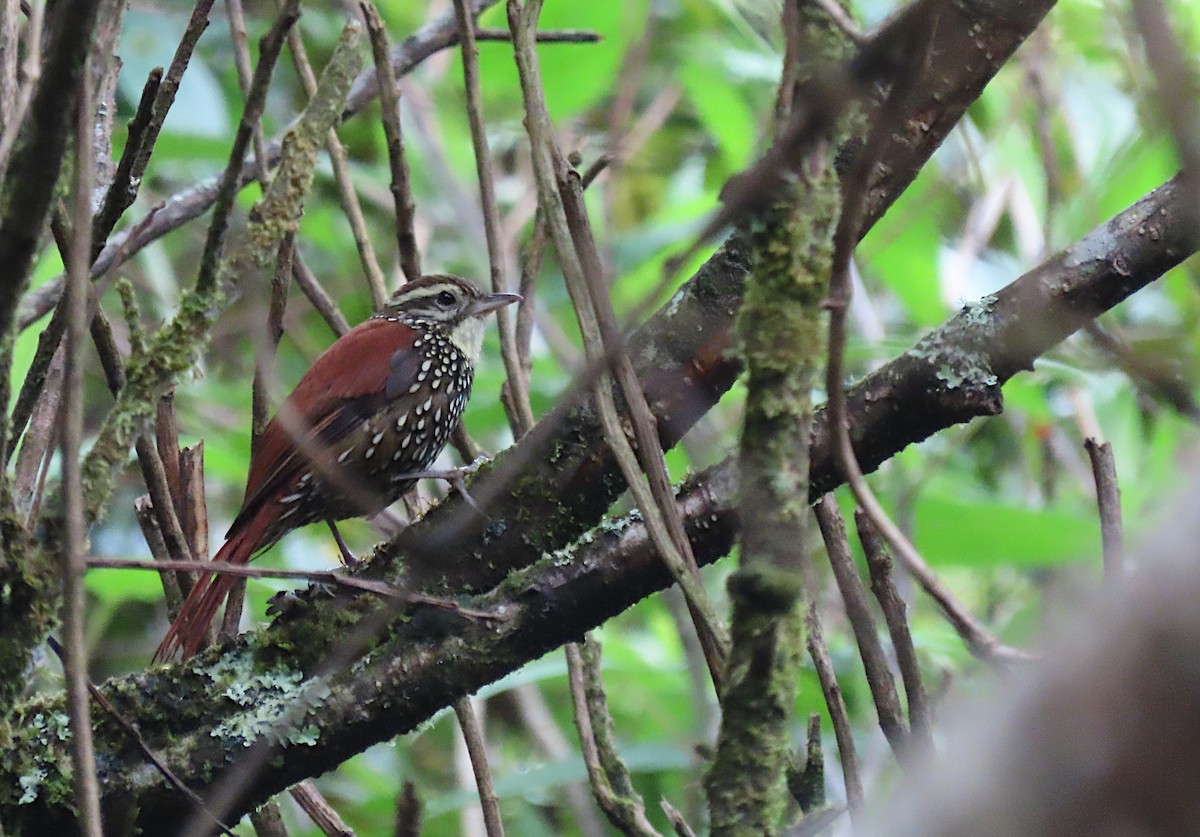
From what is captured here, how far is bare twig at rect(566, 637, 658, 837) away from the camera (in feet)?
7.76

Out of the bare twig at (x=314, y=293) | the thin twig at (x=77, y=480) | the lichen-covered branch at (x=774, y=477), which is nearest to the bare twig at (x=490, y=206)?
the bare twig at (x=314, y=293)

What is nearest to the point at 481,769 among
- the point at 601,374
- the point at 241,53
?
the point at 601,374

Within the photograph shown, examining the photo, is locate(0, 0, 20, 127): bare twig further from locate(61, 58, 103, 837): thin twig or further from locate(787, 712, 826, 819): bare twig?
locate(787, 712, 826, 819): bare twig

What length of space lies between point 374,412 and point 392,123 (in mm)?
1531

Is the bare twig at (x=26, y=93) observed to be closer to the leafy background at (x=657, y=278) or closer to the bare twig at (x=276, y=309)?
the bare twig at (x=276, y=309)

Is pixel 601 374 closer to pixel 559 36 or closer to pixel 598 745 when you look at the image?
pixel 598 745

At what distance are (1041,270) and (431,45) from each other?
6.42ft

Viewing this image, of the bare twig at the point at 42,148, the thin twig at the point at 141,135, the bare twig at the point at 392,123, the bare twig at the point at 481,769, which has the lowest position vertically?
the bare twig at the point at 481,769

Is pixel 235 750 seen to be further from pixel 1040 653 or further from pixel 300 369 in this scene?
pixel 300 369

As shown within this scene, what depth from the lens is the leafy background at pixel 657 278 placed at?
12.6 ft

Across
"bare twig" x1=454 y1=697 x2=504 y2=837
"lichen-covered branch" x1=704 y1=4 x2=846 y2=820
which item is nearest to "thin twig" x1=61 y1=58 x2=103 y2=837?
"lichen-covered branch" x1=704 y1=4 x2=846 y2=820

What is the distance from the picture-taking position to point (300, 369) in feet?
22.0

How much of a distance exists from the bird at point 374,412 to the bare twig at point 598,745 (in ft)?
3.63

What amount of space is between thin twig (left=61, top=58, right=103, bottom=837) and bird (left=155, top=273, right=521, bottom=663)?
202cm
